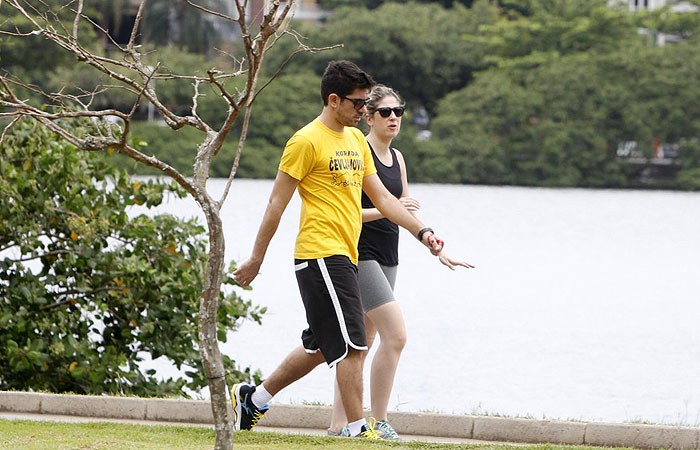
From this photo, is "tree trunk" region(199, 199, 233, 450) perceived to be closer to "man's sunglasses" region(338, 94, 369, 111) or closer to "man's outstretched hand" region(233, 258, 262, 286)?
"man's outstretched hand" region(233, 258, 262, 286)

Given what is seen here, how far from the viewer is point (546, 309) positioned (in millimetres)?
21953

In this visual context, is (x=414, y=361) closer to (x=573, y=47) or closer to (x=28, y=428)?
(x=28, y=428)

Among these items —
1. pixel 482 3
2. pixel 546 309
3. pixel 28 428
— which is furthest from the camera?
pixel 482 3

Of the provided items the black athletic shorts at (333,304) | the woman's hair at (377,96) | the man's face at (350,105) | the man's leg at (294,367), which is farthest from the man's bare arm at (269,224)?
the woman's hair at (377,96)

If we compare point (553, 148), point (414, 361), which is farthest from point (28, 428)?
point (553, 148)

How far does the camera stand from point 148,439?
6105 millimetres

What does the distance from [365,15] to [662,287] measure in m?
33.4

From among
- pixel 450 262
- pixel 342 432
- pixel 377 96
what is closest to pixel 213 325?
pixel 342 432

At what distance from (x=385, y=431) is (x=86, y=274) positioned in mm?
3613

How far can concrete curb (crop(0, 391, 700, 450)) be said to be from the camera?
6.72 meters

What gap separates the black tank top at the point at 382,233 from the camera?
6711 mm

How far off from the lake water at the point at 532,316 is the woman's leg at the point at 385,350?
11.1ft

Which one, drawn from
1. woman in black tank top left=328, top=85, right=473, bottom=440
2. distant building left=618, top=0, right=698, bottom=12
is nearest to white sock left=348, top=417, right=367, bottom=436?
woman in black tank top left=328, top=85, right=473, bottom=440

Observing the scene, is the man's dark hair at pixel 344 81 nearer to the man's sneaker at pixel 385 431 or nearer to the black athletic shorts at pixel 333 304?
the black athletic shorts at pixel 333 304
